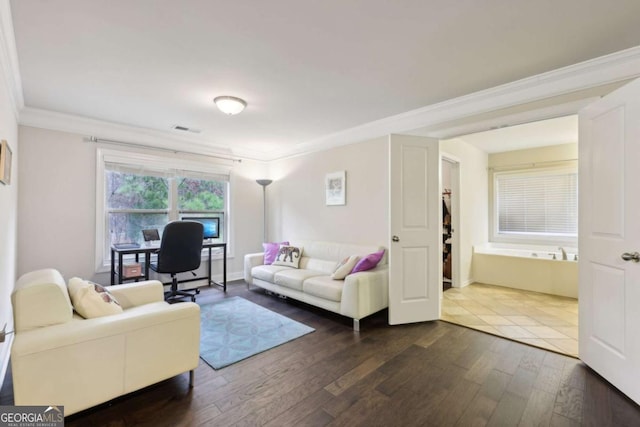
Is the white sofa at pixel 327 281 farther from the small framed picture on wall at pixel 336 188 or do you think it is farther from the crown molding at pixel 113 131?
the crown molding at pixel 113 131

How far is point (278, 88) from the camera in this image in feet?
8.96

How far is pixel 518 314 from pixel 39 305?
442 cm

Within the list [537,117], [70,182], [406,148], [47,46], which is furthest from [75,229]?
[537,117]

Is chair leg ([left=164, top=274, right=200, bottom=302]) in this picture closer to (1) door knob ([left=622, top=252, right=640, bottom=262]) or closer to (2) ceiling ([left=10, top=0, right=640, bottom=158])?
(2) ceiling ([left=10, top=0, right=640, bottom=158])

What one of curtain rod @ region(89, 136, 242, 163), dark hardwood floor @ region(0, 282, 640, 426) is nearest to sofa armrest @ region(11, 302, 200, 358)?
dark hardwood floor @ region(0, 282, 640, 426)

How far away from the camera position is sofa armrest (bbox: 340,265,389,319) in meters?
2.94

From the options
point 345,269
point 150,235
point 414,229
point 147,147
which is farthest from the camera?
point 147,147

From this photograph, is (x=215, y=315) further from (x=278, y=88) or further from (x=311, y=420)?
(x=278, y=88)

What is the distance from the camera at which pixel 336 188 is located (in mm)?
4297

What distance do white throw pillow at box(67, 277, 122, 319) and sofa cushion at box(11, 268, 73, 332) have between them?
117 mm

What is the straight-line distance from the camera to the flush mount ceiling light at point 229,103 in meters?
2.90

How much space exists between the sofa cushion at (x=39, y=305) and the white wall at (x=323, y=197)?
312 cm

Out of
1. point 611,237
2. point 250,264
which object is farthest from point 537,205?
point 250,264

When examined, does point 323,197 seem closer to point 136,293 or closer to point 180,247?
point 180,247
